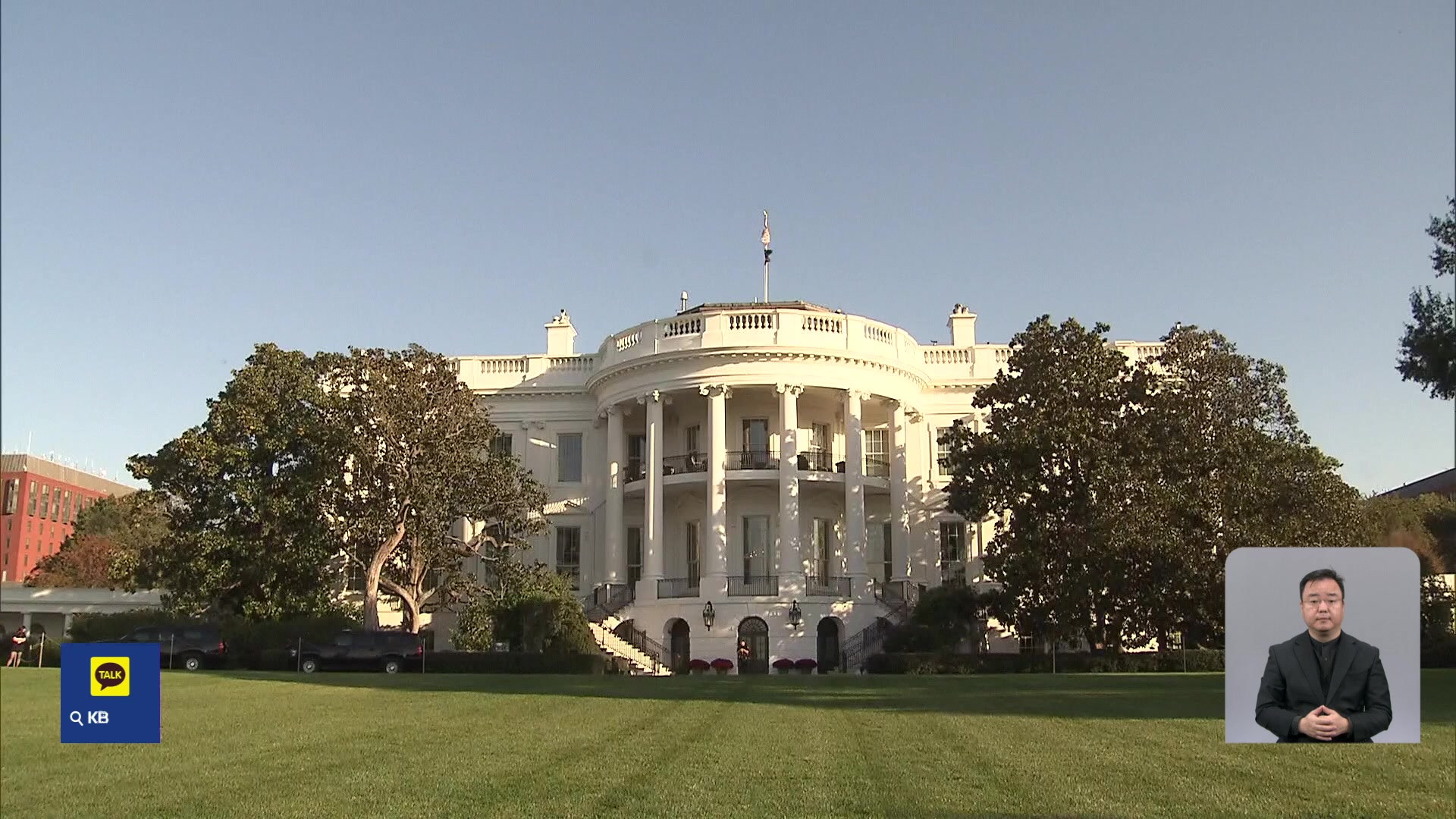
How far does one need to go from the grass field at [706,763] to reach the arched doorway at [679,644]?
61.6ft

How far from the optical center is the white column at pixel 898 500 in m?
39.2

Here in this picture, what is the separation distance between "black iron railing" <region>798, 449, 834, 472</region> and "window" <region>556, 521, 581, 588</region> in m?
8.77

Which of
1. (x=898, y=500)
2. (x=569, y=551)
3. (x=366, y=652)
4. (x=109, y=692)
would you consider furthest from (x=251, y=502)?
(x=109, y=692)

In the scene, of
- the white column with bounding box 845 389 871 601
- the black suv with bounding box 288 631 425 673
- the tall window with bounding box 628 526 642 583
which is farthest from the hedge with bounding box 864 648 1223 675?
the black suv with bounding box 288 631 425 673

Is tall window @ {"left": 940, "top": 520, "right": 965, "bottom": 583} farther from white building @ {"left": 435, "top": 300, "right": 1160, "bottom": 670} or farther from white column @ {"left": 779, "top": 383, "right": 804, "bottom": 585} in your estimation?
white column @ {"left": 779, "top": 383, "right": 804, "bottom": 585}

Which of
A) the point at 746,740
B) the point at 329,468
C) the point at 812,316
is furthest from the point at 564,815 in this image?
the point at 812,316

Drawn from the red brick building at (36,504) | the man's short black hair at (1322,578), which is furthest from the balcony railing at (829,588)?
the man's short black hair at (1322,578)

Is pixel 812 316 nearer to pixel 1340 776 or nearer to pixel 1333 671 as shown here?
pixel 1340 776

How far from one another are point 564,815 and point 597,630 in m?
28.5

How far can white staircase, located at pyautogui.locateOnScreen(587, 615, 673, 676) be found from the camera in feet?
117

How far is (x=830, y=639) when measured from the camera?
3738cm

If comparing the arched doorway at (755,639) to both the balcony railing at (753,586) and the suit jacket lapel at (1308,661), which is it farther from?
the suit jacket lapel at (1308,661)

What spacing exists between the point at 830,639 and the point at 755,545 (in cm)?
458

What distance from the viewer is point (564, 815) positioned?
9148mm
